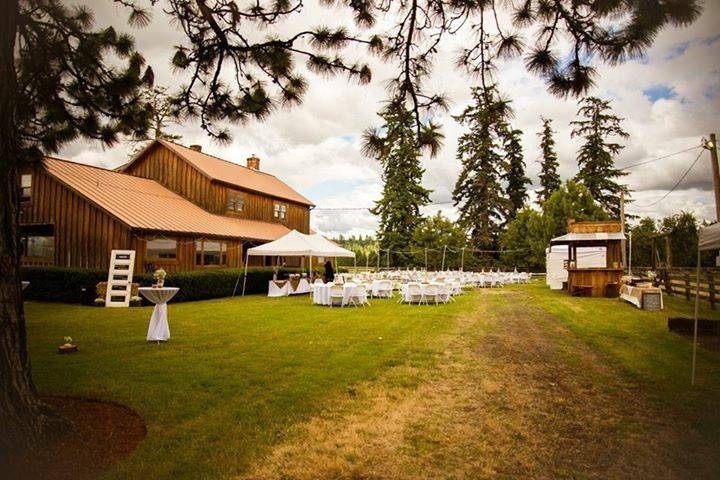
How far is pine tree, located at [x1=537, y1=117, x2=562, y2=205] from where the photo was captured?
48.1 meters

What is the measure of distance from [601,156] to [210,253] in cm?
4032

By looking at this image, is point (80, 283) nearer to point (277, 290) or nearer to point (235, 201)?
point (277, 290)

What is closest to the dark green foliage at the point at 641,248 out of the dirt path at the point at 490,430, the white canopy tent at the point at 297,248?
the white canopy tent at the point at 297,248

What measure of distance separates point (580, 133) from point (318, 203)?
29.3 m

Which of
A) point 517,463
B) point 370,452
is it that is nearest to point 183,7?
point 370,452

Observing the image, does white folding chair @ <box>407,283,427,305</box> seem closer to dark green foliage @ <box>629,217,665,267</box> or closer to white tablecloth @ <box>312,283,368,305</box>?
white tablecloth @ <box>312,283,368,305</box>

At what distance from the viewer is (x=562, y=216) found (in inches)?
1250

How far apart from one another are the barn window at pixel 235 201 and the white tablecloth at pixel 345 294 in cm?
1259

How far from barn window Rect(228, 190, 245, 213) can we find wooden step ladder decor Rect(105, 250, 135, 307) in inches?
403

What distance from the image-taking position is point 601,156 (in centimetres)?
4284

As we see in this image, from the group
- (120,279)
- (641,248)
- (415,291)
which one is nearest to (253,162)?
(120,279)

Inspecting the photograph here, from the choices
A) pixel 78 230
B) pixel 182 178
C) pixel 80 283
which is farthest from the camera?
pixel 182 178

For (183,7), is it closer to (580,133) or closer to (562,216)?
(562,216)

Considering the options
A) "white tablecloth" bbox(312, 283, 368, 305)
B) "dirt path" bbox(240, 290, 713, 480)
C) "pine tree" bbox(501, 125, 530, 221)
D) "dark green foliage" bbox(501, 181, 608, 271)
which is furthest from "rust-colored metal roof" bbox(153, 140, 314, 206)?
"pine tree" bbox(501, 125, 530, 221)
